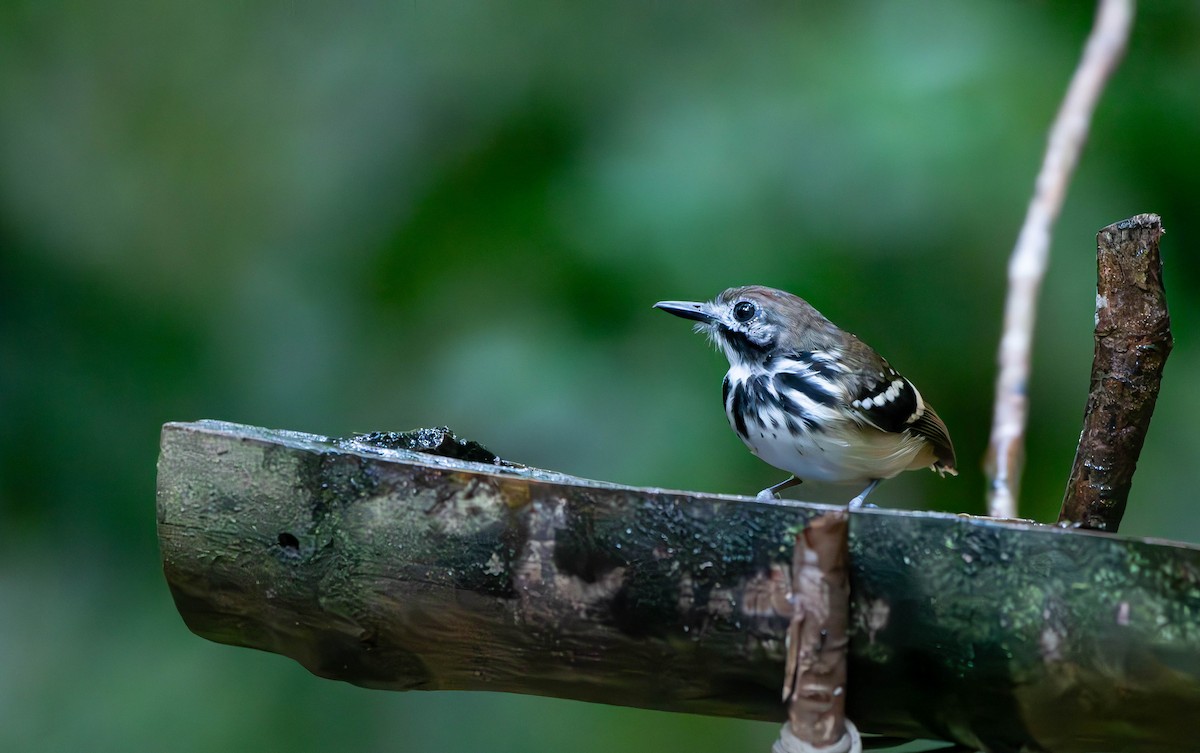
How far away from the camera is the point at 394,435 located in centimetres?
219

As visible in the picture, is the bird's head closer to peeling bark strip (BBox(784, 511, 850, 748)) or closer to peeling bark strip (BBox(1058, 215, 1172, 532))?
peeling bark strip (BBox(1058, 215, 1172, 532))

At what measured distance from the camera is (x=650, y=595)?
1631 mm

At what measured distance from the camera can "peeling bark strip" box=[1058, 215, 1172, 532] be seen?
200 centimetres

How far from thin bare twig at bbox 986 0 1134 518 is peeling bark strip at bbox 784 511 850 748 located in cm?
139

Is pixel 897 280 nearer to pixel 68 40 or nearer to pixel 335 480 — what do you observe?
pixel 335 480

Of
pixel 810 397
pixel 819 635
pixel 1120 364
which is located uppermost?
pixel 810 397

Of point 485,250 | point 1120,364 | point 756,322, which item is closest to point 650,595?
point 1120,364

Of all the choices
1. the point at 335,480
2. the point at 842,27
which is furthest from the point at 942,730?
the point at 842,27

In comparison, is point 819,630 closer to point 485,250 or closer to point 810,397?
point 810,397

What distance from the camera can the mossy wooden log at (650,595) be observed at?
1.52m

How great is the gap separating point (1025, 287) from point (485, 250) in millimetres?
2224

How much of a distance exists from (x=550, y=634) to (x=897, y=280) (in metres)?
2.95

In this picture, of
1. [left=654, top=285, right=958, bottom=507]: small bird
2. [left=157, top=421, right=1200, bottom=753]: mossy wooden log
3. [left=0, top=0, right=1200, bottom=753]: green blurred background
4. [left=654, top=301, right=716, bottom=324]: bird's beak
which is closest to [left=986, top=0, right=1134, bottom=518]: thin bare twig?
[left=654, top=285, right=958, bottom=507]: small bird

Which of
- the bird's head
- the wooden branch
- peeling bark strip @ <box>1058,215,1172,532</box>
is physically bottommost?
the wooden branch
